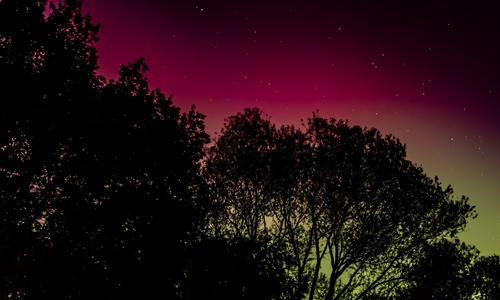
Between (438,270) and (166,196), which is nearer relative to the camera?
(166,196)

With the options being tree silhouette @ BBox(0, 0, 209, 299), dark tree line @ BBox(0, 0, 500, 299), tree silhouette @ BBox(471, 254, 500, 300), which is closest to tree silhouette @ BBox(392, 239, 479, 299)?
dark tree line @ BBox(0, 0, 500, 299)

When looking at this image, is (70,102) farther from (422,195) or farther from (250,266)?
(422,195)

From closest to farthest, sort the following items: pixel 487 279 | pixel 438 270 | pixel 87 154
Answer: pixel 87 154
pixel 438 270
pixel 487 279

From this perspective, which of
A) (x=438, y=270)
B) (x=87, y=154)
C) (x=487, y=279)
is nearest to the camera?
(x=87, y=154)

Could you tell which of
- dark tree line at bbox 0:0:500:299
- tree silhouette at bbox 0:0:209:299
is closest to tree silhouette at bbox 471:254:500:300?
dark tree line at bbox 0:0:500:299

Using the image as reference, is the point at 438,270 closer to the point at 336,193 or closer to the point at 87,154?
the point at 336,193

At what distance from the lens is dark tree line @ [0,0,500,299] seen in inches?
503

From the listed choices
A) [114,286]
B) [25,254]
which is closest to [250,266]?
[114,286]

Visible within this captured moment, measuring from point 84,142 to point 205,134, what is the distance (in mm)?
7286

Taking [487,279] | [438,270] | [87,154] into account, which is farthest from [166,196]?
[487,279]

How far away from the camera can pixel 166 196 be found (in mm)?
18406

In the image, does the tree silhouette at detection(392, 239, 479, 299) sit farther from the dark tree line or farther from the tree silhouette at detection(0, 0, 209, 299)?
the tree silhouette at detection(0, 0, 209, 299)

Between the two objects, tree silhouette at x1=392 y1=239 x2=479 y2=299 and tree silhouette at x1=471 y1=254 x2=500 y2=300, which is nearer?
tree silhouette at x1=392 y1=239 x2=479 y2=299

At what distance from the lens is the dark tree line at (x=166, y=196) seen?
12.8 m
